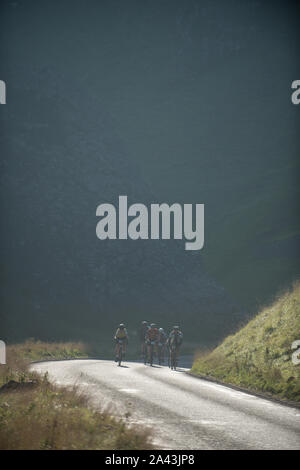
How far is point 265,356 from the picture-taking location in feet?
55.2

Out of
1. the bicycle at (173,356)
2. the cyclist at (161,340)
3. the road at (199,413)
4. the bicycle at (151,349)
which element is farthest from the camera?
the cyclist at (161,340)

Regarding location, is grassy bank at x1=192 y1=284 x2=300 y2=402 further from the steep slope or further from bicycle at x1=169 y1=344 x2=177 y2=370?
the steep slope

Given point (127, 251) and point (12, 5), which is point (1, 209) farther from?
point (12, 5)

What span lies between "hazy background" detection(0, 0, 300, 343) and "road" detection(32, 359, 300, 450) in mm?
Result: 35244

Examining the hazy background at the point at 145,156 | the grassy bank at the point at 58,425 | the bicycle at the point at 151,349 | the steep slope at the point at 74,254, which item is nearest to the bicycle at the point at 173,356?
the bicycle at the point at 151,349

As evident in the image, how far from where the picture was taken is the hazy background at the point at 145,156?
202 ft

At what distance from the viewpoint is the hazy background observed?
6144 cm

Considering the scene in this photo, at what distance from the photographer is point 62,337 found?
170 feet

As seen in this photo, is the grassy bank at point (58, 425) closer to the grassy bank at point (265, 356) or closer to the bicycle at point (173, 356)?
the grassy bank at point (265, 356)

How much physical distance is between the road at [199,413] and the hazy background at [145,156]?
116ft

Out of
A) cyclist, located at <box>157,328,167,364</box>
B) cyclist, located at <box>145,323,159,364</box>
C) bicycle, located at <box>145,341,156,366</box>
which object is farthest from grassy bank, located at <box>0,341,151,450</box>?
cyclist, located at <box>157,328,167,364</box>

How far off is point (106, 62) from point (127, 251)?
276 feet
